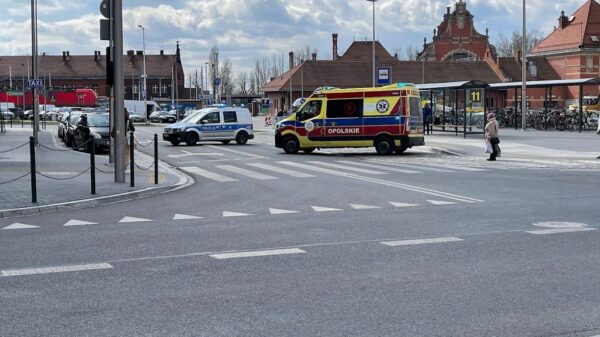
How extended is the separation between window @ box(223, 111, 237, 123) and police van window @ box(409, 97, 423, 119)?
11084 mm

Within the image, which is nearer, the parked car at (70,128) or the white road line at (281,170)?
the white road line at (281,170)

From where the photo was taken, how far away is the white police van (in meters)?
35.8

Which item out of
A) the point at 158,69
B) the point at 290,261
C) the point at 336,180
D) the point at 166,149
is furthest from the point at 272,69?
the point at 290,261

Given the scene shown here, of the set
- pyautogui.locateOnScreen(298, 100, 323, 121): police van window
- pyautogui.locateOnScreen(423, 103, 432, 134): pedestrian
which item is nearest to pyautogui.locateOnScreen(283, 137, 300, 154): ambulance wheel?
pyautogui.locateOnScreen(298, 100, 323, 121): police van window

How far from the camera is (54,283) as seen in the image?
24.0 feet

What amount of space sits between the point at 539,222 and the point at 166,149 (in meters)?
23.8

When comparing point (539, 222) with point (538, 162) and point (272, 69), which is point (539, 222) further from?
point (272, 69)

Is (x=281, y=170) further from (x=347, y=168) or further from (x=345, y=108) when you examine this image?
(x=345, y=108)

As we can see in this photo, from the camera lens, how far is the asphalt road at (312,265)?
5906mm

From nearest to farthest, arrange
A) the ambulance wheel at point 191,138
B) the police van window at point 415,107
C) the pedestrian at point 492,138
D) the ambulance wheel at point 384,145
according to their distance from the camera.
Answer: the pedestrian at point 492,138
the police van window at point 415,107
the ambulance wheel at point 384,145
the ambulance wheel at point 191,138

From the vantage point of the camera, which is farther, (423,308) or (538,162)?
(538,162)

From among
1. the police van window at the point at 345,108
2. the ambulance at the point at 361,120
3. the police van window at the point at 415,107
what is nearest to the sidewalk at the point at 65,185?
the ambulance at the point at 361,120

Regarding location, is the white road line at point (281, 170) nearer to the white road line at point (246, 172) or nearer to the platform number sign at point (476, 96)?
the white road line at point (246, 172)

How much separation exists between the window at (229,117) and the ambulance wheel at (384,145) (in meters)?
10.5
